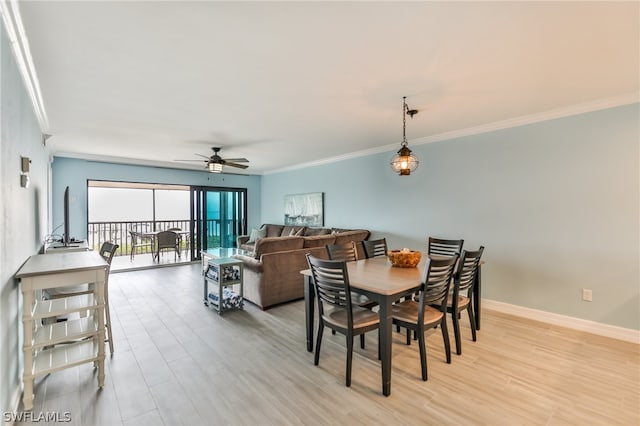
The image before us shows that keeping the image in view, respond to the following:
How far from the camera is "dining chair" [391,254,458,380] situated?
2320mm

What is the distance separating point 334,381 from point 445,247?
2341mm

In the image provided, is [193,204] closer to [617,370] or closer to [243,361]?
[243,361]

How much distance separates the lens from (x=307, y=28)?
1.86 meters

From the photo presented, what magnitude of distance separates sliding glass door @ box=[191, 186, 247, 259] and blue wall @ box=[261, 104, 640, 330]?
512 centimetres

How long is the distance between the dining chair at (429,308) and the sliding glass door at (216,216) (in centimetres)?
622

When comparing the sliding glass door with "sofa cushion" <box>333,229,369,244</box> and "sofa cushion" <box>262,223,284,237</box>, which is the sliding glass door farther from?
"sofa cushion" <box>333,229,369,244</box>

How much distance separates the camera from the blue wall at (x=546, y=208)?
3.05m

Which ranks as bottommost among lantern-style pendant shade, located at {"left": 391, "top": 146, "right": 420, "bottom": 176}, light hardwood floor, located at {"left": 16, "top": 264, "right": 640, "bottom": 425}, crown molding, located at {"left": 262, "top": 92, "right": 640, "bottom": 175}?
light hardwood floor, located at {"left": 16, "top": 264, "right": 640, "bottom": 425}

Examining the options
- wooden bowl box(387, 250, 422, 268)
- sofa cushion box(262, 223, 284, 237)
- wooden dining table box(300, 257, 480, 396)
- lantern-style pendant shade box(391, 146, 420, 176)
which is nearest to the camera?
wooden dining table box(300, 257, 480, 396)

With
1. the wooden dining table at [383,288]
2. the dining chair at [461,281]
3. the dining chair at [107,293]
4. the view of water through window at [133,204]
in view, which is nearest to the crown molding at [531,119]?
the dining chair at [461,281]

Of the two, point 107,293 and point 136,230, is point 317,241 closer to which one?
point 107,293

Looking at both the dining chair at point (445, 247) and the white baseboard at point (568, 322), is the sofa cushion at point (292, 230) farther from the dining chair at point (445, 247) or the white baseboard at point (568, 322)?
the white baseboard at point (568, 322)

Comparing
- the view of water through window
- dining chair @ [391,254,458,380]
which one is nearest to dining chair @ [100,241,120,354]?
dining chair @ [391,254,458,380]

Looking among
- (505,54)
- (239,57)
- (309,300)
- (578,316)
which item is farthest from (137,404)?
(578,316)
